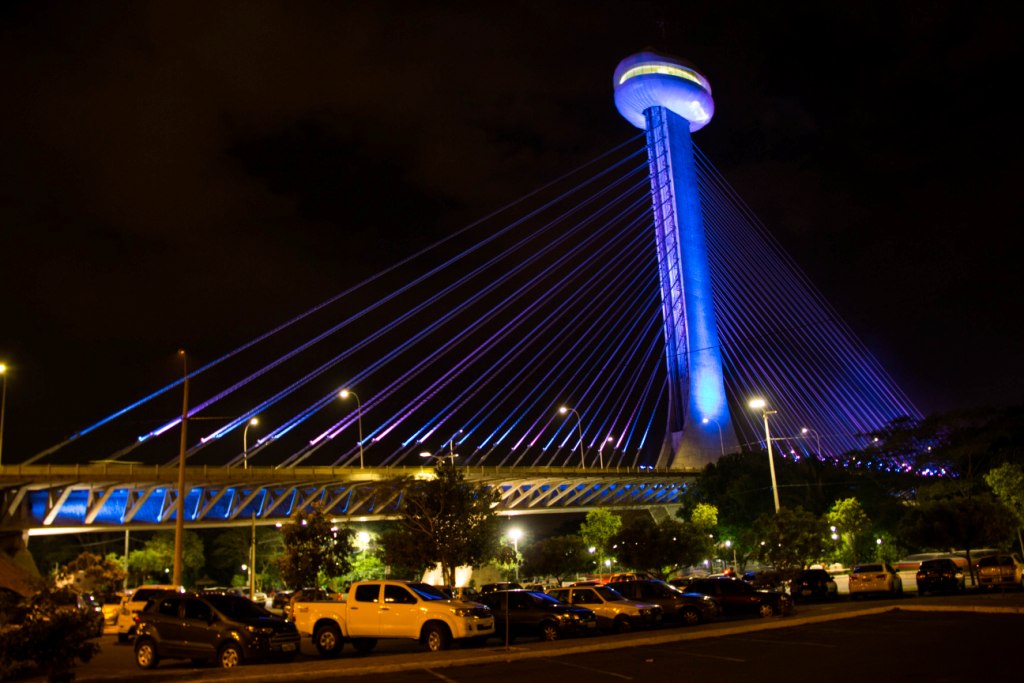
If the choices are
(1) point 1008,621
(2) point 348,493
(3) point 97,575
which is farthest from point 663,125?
(1) point 1008,621

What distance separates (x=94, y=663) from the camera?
60.7 ft

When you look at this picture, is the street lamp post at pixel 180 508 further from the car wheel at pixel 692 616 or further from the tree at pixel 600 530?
the tree at pixel 600 530

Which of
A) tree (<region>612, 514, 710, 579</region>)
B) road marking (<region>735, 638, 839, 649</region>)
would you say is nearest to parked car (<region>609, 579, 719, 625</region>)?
road marking (<region>735, 638, 839, 649</region>)

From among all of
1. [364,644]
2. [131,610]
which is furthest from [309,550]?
[364,644]

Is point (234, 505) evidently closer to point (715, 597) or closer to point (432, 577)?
point (432, 577)

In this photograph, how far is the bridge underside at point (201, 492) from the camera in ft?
133

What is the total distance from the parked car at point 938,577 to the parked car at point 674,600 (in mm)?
9063

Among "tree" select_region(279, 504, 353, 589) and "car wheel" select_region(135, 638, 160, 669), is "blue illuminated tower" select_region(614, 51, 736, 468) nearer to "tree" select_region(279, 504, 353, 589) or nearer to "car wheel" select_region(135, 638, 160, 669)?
"tree" select_region(279, 504, 353, 589)

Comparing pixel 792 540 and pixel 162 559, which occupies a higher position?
pixel 162 559

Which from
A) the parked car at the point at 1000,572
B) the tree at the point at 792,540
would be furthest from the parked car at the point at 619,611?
the tree at the point at 792,540

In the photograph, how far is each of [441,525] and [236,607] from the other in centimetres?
1038

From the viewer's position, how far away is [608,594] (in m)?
21.7

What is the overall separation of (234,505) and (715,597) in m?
34.0

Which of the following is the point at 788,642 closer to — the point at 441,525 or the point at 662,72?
the point at 441,525
